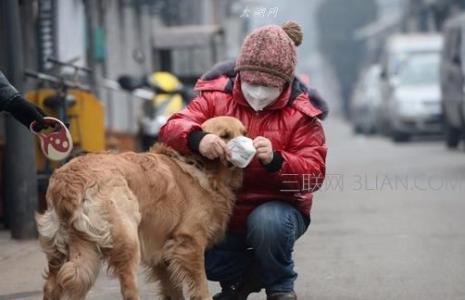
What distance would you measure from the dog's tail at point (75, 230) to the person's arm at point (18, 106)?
1.09 metres

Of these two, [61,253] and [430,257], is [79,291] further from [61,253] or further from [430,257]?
[430,257]

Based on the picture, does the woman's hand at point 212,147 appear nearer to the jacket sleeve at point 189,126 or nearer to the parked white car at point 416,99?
the jacket sleeve at point 189,126

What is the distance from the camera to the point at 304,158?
6.64 meters

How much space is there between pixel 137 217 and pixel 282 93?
1.16 m

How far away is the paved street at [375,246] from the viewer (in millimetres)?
8109

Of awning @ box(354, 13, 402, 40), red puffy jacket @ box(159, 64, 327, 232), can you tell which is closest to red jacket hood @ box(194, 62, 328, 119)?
red puffy jacket @ box(159, 64, 327, 232)

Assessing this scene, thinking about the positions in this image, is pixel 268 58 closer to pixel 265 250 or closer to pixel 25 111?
pixel 265 250

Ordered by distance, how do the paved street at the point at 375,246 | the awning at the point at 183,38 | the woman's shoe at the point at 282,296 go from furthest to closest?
the awning at the point at 183,38, the paved street at the point at 375,246, the woman's shoe at the point at 282,296

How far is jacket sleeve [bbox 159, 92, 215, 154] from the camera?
20.9ft

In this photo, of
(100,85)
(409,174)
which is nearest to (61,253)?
(409,174)

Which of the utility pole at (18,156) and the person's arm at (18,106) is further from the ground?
the person's arm at (18,106)

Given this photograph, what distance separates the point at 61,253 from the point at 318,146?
5.02 ft

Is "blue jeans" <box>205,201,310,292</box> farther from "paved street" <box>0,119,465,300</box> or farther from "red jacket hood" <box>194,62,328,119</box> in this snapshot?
"paved street" <box>0,119,465,300</box>

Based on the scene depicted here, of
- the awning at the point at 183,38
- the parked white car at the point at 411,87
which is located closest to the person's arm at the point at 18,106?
the awning at the point at 183,38
